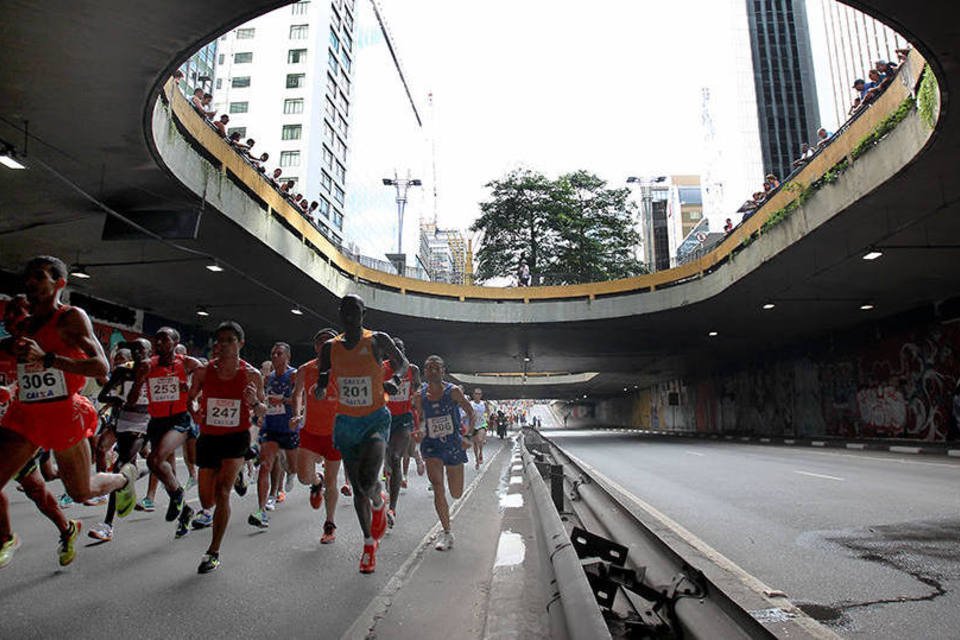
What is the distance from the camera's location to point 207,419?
16.0ft

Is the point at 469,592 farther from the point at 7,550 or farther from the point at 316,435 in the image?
the point at 7,550

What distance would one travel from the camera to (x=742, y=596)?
3.14 meters

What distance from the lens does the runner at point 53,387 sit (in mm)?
3682

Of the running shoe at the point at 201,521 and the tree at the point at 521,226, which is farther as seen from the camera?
the tree at the point at 521,226

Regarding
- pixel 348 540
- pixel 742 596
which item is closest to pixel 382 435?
pixel 348 540

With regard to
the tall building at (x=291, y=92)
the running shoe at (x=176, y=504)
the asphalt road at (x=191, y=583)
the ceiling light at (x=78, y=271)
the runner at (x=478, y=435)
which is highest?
the tall building at (x=291, y=92)

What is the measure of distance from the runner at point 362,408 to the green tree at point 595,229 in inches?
1481

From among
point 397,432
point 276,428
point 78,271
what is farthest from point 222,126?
point 397,432

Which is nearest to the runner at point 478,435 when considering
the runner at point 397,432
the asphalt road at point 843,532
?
the runner at point 397,432

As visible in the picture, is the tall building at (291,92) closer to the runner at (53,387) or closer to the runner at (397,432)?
the runner at (397,432)

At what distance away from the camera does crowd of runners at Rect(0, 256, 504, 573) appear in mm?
3803

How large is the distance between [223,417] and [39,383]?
1.35 metres

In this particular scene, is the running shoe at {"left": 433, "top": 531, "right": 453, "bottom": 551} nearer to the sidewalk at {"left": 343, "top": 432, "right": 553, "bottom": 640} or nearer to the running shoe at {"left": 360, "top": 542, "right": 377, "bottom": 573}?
the sidewalk at {"left": 343, "top": 432, "right": 553, "bottom": 640}

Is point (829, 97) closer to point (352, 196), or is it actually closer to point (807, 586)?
point (352, 196)
